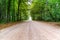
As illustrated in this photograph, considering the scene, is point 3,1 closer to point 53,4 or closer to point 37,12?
point 53,4

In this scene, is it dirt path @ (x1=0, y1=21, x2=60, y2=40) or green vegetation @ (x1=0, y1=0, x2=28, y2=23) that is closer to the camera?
dirt path @ (x1=0, y1=21, x2=60, y2=40)

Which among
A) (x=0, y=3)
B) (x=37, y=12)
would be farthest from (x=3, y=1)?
(x=37, y=12)

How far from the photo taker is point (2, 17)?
42.4m

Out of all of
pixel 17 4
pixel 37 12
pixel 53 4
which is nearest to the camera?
pixel 53 4

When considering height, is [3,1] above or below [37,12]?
above

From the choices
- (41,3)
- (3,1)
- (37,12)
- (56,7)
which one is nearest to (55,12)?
(56,7)

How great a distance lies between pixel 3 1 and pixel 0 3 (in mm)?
885

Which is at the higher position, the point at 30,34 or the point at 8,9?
the point at 8,9

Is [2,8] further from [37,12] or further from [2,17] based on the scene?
[37,12]

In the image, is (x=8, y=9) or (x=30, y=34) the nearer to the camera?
(x=30, y=34)

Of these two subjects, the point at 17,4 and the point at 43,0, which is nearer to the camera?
the point at 17,4

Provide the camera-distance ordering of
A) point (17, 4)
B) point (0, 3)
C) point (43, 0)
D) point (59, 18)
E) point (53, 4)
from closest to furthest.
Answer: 1. point (0, 3)
2. point (59, 18)
3. point (53, 4)
4. point (17, 4)
5. point (43, 0)

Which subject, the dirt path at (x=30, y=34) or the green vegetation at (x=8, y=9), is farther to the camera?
the green vegetation at (x=8, y=9)

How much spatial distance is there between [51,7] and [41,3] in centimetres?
1171
